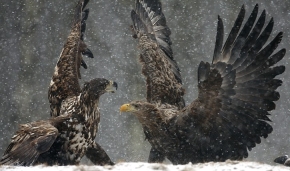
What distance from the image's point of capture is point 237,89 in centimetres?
766

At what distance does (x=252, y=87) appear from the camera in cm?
768

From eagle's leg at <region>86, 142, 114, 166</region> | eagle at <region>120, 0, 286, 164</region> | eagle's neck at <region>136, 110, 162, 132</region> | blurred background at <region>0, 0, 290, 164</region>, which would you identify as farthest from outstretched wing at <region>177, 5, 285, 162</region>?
blurred background at <region>0, 0, 290, 164</region>

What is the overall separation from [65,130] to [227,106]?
1650mm

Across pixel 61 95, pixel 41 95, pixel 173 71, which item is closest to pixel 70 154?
pixel 61 95

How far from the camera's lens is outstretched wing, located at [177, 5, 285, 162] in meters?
7.56

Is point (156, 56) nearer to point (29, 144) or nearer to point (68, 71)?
point (68, 71)

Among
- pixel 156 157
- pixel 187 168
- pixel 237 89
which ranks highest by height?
pixel 237 89

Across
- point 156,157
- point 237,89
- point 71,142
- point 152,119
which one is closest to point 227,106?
point 237,89

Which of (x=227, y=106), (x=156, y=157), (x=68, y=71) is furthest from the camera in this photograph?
(x=68, y=71)

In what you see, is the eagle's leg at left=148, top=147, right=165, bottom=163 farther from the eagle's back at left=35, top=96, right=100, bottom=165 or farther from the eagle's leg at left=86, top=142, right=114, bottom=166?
the eagle's back at left=35, top=96, right=100, bottom=165

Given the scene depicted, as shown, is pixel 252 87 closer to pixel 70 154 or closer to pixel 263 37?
pixel 263 37

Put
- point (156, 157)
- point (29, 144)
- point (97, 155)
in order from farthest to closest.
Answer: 1. point (156, 157)
2. point (97, 155)
3. point (29, 144)

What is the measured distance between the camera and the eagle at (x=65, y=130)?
6.89m

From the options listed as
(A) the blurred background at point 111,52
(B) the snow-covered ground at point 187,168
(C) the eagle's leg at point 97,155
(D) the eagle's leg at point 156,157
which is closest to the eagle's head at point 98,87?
(C) the eagle's leg at point 97,155
